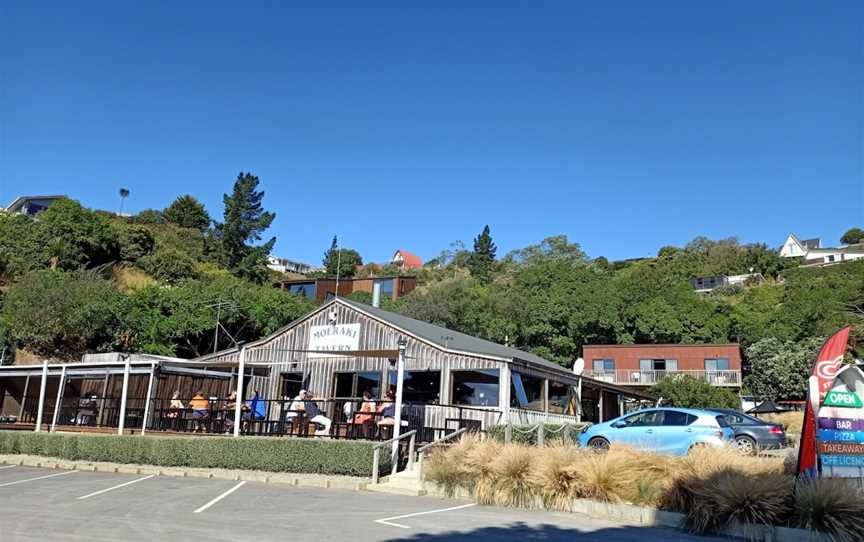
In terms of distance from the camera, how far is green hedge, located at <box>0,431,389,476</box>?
47.0 ft

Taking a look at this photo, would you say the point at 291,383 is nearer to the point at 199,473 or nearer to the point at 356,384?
the point at 356,384

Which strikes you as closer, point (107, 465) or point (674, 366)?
point (107, 465)

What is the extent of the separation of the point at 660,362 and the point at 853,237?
95990 millimetres

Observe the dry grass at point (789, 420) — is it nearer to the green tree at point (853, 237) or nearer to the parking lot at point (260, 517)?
the parking lot at point (260, 517)

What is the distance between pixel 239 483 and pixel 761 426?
39.3 ft

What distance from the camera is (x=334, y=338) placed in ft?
75.9

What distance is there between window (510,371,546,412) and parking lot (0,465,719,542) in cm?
830

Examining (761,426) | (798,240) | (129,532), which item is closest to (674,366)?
(761,426)

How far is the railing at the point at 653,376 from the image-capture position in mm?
50312

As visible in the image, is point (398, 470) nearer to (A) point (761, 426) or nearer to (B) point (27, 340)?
(A) point (761, 426)

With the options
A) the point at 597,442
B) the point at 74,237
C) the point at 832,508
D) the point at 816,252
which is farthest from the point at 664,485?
the point at 816,252

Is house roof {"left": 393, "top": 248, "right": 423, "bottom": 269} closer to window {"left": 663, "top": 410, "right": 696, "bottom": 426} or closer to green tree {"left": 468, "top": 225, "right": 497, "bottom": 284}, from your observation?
green tree {"left": 468, "top": 225, "right": 497, "bottom": 284}

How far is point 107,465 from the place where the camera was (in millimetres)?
17562

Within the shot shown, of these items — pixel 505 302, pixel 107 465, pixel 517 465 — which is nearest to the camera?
pixel 517 465
